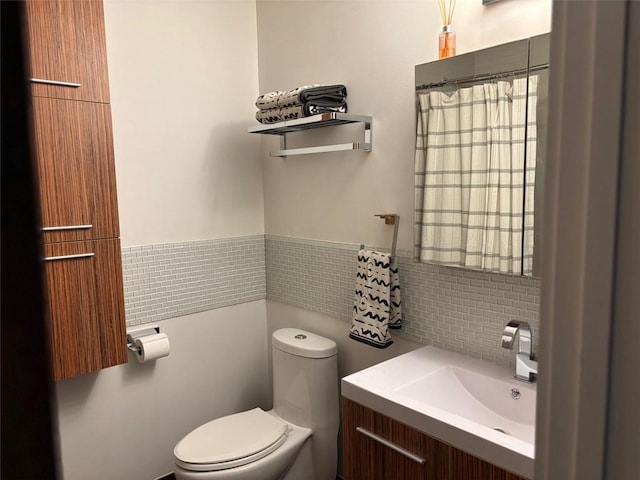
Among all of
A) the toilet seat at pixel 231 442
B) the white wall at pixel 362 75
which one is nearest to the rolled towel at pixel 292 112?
the white wall at pixel 362 75

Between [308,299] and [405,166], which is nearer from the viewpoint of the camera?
[405,166]

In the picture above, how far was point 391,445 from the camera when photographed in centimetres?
140

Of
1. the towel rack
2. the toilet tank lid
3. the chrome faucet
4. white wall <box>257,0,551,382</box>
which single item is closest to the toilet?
the toilet tank lid

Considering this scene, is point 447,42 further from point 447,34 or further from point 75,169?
point 75,169

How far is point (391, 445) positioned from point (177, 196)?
4.70ft

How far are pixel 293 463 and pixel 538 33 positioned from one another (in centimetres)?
182

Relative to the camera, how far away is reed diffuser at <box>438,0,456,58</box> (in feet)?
5.28

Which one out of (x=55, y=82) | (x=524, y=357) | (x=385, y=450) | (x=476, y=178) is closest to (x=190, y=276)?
(x=55, y=82)

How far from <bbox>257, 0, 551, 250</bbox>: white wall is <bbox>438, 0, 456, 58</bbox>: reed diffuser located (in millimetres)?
28

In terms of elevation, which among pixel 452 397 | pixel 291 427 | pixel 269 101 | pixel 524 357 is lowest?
pixel 291 427

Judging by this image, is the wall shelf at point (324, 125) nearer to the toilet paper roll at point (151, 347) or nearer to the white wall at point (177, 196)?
the white wall at point (177, 196)

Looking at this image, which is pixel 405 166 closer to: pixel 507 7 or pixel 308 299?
pixel 507 7

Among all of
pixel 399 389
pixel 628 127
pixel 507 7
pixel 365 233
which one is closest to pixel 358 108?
pixel 365 233

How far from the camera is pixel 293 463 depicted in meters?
2.04
